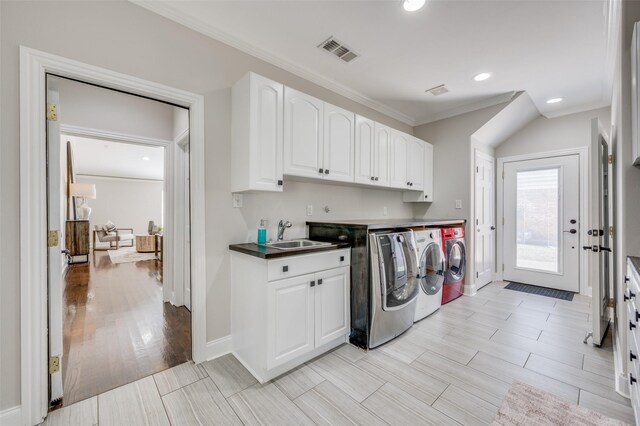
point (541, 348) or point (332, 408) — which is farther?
point (541, 348)

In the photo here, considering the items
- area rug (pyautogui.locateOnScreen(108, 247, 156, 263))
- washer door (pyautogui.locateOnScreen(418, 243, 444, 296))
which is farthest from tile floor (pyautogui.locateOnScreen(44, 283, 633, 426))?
area rug (pyautogui.locateOnScreen(108, 247, 156, 263))

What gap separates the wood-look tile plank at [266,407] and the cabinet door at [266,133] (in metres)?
1.42

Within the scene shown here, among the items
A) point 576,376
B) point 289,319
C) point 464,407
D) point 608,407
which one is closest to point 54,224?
point 289,319

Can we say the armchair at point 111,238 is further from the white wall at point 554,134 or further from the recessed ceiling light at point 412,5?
the white wall at point 554,134

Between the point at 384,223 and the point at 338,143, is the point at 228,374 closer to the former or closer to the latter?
the point at 384,223

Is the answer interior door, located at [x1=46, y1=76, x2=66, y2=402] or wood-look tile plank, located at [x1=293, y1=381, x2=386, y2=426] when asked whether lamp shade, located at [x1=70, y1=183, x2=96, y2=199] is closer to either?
interior door, located at [x1=46, y1=76, x2=66, y2=402]

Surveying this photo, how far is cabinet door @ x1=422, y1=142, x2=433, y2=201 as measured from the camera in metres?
3.95

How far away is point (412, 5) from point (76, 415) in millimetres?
3383

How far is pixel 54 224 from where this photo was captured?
1622mm

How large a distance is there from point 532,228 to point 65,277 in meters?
7.90

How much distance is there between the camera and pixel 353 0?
1.83 m

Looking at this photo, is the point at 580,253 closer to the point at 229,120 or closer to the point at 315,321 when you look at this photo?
the point at 315,321

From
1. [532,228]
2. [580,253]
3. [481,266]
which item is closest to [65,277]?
[481,266]

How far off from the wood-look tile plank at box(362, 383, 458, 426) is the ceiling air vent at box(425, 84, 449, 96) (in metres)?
3.15
